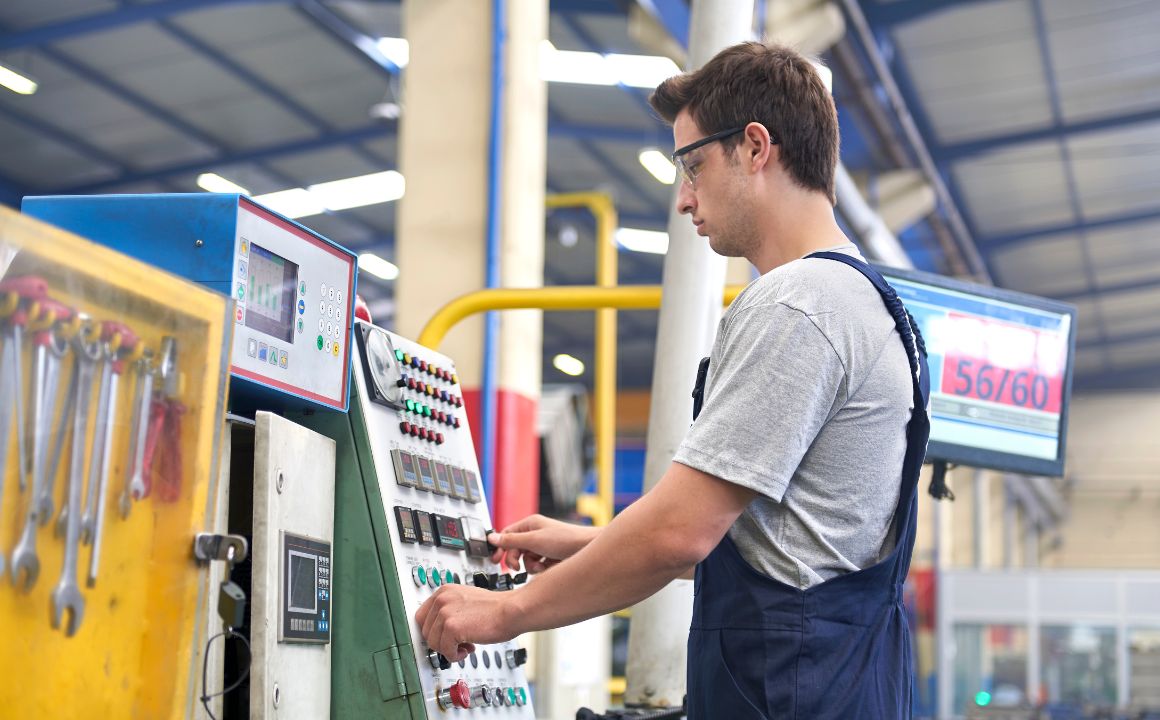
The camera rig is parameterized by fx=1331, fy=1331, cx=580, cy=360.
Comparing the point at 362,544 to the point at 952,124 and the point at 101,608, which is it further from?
the point at 952,124

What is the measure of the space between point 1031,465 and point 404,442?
60.3 inches

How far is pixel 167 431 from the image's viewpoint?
1367 millimetres

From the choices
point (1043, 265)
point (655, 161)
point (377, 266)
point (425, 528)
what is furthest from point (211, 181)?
point (425, 528)

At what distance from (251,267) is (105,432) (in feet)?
1.18

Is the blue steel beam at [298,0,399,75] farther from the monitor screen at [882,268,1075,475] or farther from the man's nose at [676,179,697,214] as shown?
the man's nose at [676,179,697,214]

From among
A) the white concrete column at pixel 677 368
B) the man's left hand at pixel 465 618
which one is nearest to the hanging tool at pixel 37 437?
the man's left hand at pixel 465 618

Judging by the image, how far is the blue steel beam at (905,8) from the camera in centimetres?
962

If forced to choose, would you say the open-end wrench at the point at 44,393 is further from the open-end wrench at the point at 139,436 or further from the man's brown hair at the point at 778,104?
the man's brown hair at the point at 778,104

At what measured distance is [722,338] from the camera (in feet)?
5.02

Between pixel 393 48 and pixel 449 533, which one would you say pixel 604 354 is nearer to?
pixel 393 48

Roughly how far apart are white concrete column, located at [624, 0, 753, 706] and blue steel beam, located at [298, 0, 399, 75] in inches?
306

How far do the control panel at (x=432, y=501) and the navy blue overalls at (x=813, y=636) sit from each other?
415 millimetres

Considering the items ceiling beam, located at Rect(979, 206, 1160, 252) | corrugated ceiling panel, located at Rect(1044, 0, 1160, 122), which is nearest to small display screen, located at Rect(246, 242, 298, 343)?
corrugated ceiling panel, located at Rect(1044, 0, 1160, 122)

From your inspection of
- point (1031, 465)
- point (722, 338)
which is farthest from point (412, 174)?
point (722, 338)
